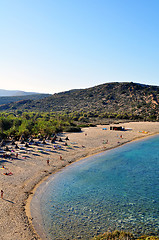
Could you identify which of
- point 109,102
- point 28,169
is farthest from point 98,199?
point 109,102

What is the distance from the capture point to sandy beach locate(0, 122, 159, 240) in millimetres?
15450

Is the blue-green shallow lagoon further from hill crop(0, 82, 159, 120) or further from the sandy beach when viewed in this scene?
hill crop(0, 82, 159, 120)

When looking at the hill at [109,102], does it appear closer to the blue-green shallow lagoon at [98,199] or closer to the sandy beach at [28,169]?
the sandy beach at [28,169]

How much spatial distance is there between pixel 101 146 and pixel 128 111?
64072 millimetres

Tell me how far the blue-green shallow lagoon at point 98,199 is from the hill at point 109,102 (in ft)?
215

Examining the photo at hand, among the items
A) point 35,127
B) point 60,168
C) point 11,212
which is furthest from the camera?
point 35,127

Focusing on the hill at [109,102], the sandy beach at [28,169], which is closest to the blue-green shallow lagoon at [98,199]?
the sandy beach at [28,169]

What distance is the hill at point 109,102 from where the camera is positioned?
104188 mm

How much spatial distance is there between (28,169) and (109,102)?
9919 centimetres

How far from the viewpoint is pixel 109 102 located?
4786 inches

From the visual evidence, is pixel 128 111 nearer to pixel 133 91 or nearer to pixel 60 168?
pixel 133 91

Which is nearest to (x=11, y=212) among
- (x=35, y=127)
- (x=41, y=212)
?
(x=41, y=212)

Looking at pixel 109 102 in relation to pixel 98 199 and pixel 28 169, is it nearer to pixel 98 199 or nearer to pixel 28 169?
pixel 28 169

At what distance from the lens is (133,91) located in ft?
422
